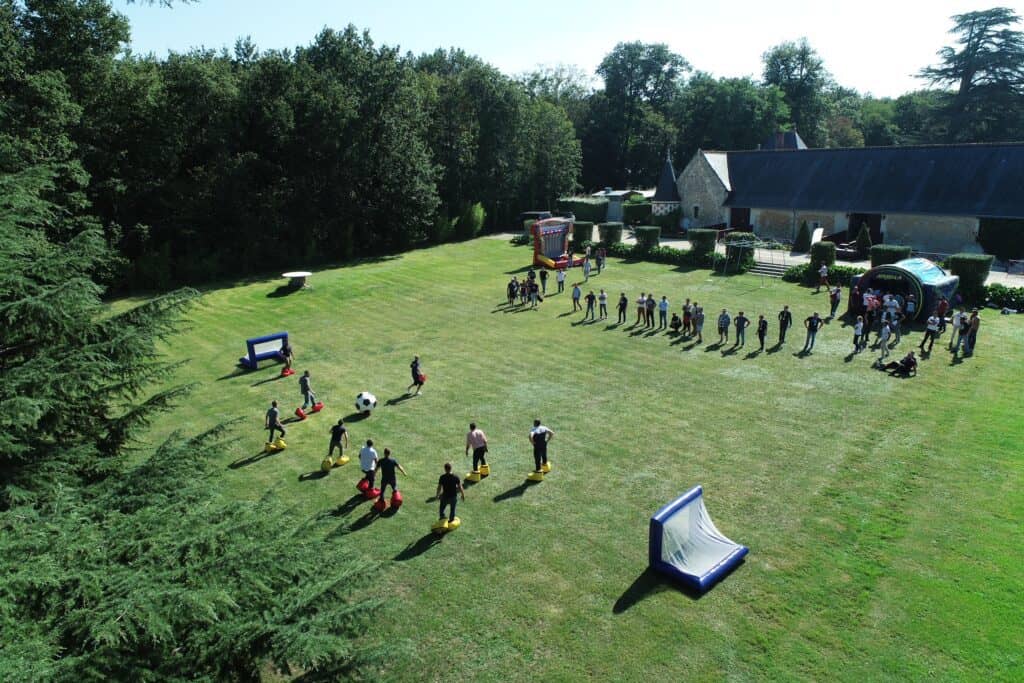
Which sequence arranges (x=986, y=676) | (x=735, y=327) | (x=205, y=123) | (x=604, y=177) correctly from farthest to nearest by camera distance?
1. (x=604, y=177)
2. (x=205, y=123)
3. (x=735, y=327)
4. (x=986, y=676)

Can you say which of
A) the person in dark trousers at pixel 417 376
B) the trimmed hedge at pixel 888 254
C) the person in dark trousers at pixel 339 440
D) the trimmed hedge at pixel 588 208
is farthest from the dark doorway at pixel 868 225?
the person in dark trousers at pixel 339 440

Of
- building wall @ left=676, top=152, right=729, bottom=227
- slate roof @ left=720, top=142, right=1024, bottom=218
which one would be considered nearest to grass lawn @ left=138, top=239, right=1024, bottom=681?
slate roof @ left=720, top=142, right=1024, bottom=218

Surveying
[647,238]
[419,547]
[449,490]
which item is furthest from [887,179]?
[419,547]

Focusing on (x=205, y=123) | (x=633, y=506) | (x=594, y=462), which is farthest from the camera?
(x=205, y=123)

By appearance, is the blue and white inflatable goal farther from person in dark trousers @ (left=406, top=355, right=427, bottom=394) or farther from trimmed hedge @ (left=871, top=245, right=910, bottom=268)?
trimmed hedge @ (left=871, top=245, right=910, bottom=268)

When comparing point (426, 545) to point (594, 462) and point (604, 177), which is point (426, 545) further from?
point (604, 177)

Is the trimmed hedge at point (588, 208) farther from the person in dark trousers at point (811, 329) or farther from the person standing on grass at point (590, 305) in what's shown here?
the person in dark trousers at point (811, 329)

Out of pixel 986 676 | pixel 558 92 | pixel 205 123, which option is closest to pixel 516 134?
pixel 205 123
